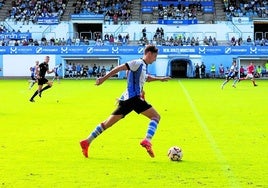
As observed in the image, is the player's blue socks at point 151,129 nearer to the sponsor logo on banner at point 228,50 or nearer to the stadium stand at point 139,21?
the sponsor logo on banner at point 228,50

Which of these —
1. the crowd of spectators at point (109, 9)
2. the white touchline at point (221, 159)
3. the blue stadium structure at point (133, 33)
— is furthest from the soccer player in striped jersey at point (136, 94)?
the crowd of spectators at point (109, 9)

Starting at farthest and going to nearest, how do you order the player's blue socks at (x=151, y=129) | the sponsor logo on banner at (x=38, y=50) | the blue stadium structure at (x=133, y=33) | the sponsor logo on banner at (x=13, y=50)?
the sponsor logo on banner at (x=13, y=50), the sponsor logo on banner at (x=38, y=50), the blue stadium structure at (x=133, y=33), the player's blue socks at (x=151, y=129)

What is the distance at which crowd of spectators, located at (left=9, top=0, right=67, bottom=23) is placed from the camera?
239 ft

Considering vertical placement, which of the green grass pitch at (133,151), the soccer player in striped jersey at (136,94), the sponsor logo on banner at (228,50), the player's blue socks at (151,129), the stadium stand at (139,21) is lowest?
the green grass pitch at (133,151)

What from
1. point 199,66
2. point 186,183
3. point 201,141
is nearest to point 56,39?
point 199,66

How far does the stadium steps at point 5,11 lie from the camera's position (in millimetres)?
73812

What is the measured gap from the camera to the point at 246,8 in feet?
243

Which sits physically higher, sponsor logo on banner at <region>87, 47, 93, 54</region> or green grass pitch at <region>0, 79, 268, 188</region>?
sponsor logo on banner at <region>87, 47, 93, 54</region>

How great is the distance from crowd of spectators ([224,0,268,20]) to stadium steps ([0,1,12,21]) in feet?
93.0

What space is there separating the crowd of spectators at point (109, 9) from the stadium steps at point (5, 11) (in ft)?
28.8

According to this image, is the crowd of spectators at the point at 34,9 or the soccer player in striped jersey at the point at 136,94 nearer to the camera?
the soccer player in striped jersey at the point at 136,94

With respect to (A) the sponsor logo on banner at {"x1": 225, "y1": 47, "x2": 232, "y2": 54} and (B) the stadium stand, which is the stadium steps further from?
(A) the sponsor logo on banner at {"x1": 225, "y1": 47, "x2": 232, "y2": 54}

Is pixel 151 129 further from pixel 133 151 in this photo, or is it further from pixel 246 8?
pixel 246 8

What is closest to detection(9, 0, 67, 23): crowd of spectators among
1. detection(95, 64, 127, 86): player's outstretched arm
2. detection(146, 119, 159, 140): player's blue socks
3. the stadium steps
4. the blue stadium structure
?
the blue stadium structure
